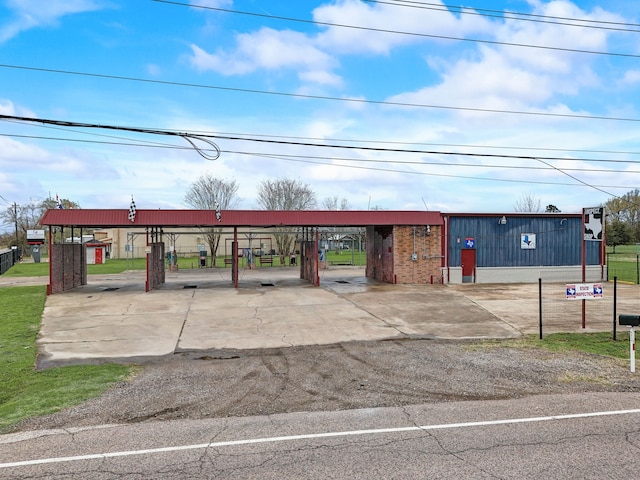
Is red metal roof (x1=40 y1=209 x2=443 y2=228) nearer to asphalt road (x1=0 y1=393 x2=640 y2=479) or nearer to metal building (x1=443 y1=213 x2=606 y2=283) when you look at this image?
metal building (x1=443 y1=213 x2=606 y2=283)

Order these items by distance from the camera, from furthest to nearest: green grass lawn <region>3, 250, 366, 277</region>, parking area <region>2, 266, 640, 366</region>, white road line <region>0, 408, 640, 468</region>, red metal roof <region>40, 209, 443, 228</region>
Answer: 1. green grass lawn <region>3, 250, 366, 277</region>
2. red metal roof <region>40, 209, 443, 228</region>
3. parking area <region>2, 266, 640, 366</region>
4. white road line <region>0, 408, 640, 468</region>

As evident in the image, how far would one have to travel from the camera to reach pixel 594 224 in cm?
1316

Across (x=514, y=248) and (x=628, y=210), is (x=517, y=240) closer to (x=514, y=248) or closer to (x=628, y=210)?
(x=514, y=248)

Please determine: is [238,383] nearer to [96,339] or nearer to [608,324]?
[96,339]

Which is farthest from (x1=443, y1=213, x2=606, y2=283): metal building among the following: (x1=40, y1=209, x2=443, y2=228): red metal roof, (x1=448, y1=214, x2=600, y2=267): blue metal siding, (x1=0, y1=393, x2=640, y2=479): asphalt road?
(x1=0, y1=393, x2=640, y2=479): asphalt road

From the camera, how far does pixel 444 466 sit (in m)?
4.90

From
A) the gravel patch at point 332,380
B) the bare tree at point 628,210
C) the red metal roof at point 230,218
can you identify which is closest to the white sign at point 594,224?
the gravel patch at point 332,380

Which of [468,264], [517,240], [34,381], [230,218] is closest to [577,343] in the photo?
[34,381]

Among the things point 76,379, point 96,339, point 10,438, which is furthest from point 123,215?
point 10,438

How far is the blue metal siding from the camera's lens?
26.2 metres

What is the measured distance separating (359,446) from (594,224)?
10.7 meters

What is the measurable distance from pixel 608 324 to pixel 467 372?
7.58 m

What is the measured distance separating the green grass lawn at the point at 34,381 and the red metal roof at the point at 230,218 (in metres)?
9.54

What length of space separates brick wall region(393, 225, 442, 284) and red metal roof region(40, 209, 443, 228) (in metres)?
0.50
